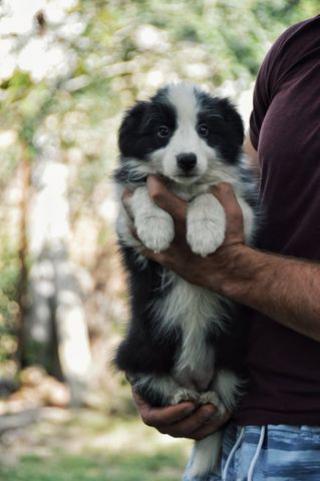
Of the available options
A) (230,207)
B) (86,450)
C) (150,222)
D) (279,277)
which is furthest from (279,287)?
(86,450)

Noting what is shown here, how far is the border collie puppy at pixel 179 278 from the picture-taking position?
255 centimetres

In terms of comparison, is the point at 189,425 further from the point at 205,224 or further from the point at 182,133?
the point at 182,133

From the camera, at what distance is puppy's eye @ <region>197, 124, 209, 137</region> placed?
2.67m

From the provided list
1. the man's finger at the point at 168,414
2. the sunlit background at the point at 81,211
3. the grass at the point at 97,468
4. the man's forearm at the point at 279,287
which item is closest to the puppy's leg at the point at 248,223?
the man's forearm at the point at 279,287

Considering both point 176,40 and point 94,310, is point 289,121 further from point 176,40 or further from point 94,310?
point 94,310

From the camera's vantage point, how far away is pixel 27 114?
7398 millimetres

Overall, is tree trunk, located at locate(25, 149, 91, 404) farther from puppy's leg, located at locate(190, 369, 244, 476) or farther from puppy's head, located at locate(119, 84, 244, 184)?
puppy's leg, located at locate(190, 369, 244, 476)

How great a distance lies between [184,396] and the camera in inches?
102

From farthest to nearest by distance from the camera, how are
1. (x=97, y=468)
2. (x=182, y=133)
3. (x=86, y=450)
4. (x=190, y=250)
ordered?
1. (x=86, y=450)
2. (x=97, y=468)
3. (x=182, y=133)
4. (x=190, y=250)

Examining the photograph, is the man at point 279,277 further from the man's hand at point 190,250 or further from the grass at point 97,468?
the grass at point 97,468

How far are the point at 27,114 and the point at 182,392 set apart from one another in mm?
5165

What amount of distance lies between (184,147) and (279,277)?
23.0 inches

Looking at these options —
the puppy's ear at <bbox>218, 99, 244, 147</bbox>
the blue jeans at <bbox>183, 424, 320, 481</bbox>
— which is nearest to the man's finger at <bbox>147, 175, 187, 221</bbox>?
the puppy's ear at <bbox>218, 99, 244, 147</bbox>

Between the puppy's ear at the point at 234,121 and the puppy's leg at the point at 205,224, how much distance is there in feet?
1.02
